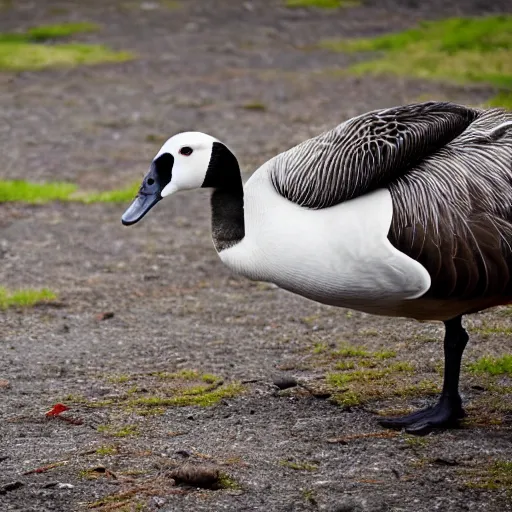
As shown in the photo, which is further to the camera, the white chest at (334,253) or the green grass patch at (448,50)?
the green grass patch at (448,50)

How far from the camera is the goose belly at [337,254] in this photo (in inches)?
185

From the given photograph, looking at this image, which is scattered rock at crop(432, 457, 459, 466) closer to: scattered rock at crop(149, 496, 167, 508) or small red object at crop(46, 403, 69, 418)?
scattered rock at crop(149, 496, 167, 508)

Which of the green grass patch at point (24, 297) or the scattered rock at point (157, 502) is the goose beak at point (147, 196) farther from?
the green grass patch at point (24, 297)

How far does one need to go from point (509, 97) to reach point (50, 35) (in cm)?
943

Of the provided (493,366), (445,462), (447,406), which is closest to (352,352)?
(493,366)

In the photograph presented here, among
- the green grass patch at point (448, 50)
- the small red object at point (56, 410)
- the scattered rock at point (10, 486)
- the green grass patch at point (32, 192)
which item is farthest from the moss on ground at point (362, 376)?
the green grass patch at point (448, 50)

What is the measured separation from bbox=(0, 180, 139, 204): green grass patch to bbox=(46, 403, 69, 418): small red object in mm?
4786

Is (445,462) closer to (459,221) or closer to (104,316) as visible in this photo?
(459,221)

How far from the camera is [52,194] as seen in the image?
10.3 meters

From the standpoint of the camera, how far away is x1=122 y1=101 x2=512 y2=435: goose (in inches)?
186

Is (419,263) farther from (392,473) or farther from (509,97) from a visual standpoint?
(509,97)

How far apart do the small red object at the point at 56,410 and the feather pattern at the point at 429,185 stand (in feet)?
5.24

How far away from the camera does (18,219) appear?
9.59 meters

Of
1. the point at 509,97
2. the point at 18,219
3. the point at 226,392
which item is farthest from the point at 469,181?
the point at 509,97
